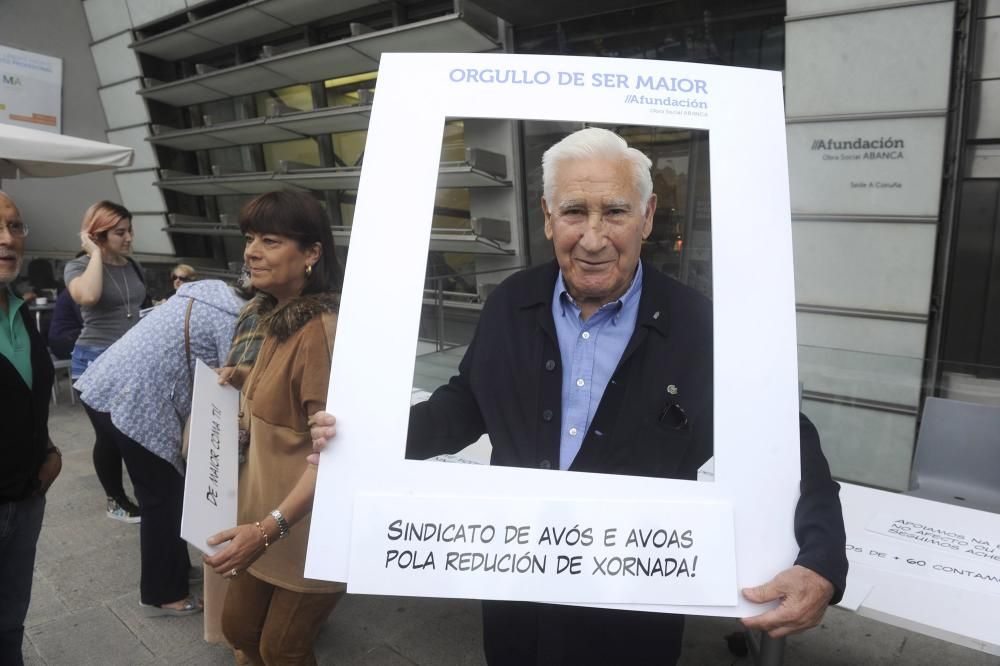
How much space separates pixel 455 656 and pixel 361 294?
2241 mm

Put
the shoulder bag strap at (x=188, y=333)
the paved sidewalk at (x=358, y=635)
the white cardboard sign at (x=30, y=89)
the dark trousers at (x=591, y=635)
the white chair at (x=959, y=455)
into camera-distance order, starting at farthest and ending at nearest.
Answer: the white cardboard sign at (x=30, y=89) < the white chair at (x=959, y=455) < the paved sidewalk at (x=358, y=635) < the shoulder bag strap at (x=188, y=333) < the dark trousers at (x=591, y=635)

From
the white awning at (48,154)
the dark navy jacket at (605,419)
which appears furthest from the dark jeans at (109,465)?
the dark navy jacket at (605,419)

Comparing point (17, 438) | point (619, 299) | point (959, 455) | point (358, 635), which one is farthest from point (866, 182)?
point (17, 438)

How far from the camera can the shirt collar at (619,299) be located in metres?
1.05

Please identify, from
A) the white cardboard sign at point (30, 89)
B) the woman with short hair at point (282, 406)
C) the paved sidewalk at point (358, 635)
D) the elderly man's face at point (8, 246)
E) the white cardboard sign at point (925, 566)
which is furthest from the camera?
the white cardboard sign at point (30, 89)

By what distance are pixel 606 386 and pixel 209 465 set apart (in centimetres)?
100

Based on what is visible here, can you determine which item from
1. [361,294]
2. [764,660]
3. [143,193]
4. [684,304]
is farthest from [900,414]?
[143,193]

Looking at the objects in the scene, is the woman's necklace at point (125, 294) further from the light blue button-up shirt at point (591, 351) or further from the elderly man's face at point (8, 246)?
the light blue button-up shirt at point (591, 351)

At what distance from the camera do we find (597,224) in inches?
38.0

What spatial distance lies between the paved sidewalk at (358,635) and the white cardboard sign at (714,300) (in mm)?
2036

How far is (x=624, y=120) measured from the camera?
0.93 m

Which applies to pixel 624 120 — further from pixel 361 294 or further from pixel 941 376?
pixel 941 376

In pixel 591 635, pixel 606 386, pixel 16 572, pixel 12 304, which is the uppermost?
pixel 12 304

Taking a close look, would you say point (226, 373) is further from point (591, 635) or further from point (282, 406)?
point (591, 635)
